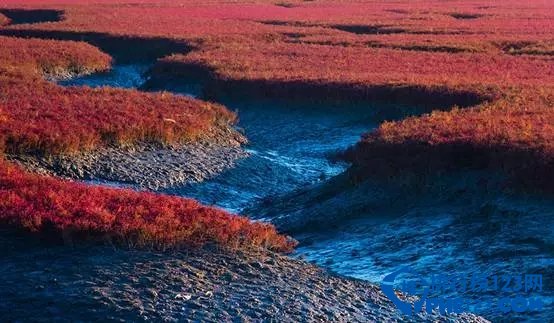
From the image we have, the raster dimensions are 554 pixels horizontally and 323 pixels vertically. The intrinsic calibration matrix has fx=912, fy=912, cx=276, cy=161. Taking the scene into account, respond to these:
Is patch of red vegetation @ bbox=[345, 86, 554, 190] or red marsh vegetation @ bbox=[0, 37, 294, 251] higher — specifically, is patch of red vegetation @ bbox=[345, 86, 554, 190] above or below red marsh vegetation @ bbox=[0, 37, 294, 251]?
above

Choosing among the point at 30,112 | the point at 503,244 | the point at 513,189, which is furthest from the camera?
the point at 30,112

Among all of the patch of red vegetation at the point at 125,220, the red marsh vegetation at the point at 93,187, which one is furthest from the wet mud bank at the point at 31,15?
the patch of red vegetation at the point at 125,220

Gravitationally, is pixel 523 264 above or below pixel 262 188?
above

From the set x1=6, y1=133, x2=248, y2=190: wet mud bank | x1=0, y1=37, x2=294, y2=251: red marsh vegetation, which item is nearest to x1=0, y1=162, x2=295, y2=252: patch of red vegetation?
x1=0, y1=37, x2=294, y2=251: red marsh vegetation

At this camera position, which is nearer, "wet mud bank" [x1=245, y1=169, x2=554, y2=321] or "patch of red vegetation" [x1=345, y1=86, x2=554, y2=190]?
"wet mud bank" [x1=245, y1=169, x2=554, y2=321]

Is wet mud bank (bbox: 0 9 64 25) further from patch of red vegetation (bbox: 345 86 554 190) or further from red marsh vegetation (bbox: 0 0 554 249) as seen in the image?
patch of red vegetation (bbox: 345 86 554 190)

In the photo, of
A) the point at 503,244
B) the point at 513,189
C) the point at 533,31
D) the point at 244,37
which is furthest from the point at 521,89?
the point at 533,31

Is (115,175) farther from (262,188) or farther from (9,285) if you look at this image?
(9,285)
